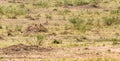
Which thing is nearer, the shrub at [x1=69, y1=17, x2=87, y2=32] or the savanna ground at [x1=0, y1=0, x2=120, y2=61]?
the savanna ground at [x1=0, y1=0, x2=120, y2=61]

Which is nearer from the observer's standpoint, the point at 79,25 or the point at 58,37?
the point at 58,37

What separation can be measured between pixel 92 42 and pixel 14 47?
146 inches

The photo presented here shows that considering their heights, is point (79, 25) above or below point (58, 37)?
below

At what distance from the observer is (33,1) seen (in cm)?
4316

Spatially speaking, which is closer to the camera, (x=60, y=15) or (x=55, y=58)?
(x=55, y=58)

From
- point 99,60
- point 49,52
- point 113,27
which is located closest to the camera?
point 99,60

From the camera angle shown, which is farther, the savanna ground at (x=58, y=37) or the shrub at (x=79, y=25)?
the shrub at (x=79, y=25)

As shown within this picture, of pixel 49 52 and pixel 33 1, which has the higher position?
pixel 49 52

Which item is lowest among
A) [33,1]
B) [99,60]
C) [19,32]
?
[33,1]

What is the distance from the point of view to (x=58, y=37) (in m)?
21.0

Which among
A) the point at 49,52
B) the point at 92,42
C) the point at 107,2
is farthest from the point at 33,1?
the point at 49,52

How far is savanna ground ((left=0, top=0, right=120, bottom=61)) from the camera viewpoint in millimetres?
15836

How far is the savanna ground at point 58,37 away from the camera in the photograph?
15.8m

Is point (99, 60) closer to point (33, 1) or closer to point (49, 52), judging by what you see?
point (49, 52)
